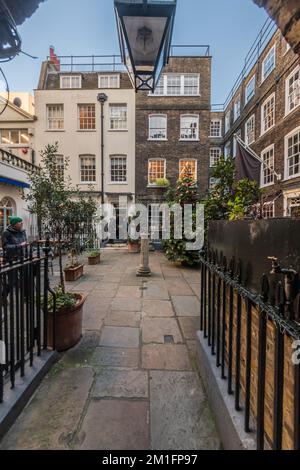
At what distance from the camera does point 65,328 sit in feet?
9.36

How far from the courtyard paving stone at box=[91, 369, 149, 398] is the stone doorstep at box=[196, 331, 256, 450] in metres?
0.59

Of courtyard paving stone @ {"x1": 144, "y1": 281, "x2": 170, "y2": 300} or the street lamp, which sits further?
courtyard paving stone @ {"x1": 144, "y1": 281, "x2": 170, "y2": 300}

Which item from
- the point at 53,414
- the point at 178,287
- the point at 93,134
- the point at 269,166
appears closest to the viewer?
the point at 53,414

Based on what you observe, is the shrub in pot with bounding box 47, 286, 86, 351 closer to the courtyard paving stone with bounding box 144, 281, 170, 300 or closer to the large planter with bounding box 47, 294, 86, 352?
the large planter with bounding box 47, 294, 86, 352

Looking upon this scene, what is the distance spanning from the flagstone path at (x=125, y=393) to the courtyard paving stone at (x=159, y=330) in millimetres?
14

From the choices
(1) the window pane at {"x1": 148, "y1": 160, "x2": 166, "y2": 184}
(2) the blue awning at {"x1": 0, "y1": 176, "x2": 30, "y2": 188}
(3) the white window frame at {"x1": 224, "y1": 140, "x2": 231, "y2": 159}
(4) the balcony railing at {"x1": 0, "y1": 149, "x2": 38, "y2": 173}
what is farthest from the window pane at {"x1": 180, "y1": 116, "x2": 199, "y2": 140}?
(2) the blue awning at {"x1": 0, "y1": 176, "x2": 30, "y2": 188}

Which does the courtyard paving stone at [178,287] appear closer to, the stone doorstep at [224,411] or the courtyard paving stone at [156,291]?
the courtyard paving stone at [156,291]

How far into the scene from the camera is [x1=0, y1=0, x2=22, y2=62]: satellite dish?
242 cm

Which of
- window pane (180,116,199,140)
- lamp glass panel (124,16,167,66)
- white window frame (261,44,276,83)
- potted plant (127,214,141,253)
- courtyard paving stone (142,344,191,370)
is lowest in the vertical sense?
courtyard paving stone (142,344,191,370)

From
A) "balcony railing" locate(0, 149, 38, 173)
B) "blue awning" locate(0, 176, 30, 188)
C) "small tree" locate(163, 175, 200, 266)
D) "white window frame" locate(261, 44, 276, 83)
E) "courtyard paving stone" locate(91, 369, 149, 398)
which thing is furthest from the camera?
"white window frame" locate(261, 44, 276, 83)

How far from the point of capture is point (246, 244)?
5.72 ft

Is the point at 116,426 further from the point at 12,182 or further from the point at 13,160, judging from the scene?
the point at 13,160

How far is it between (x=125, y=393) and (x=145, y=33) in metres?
3.43

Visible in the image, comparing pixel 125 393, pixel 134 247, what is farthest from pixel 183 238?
pixel 125 393
